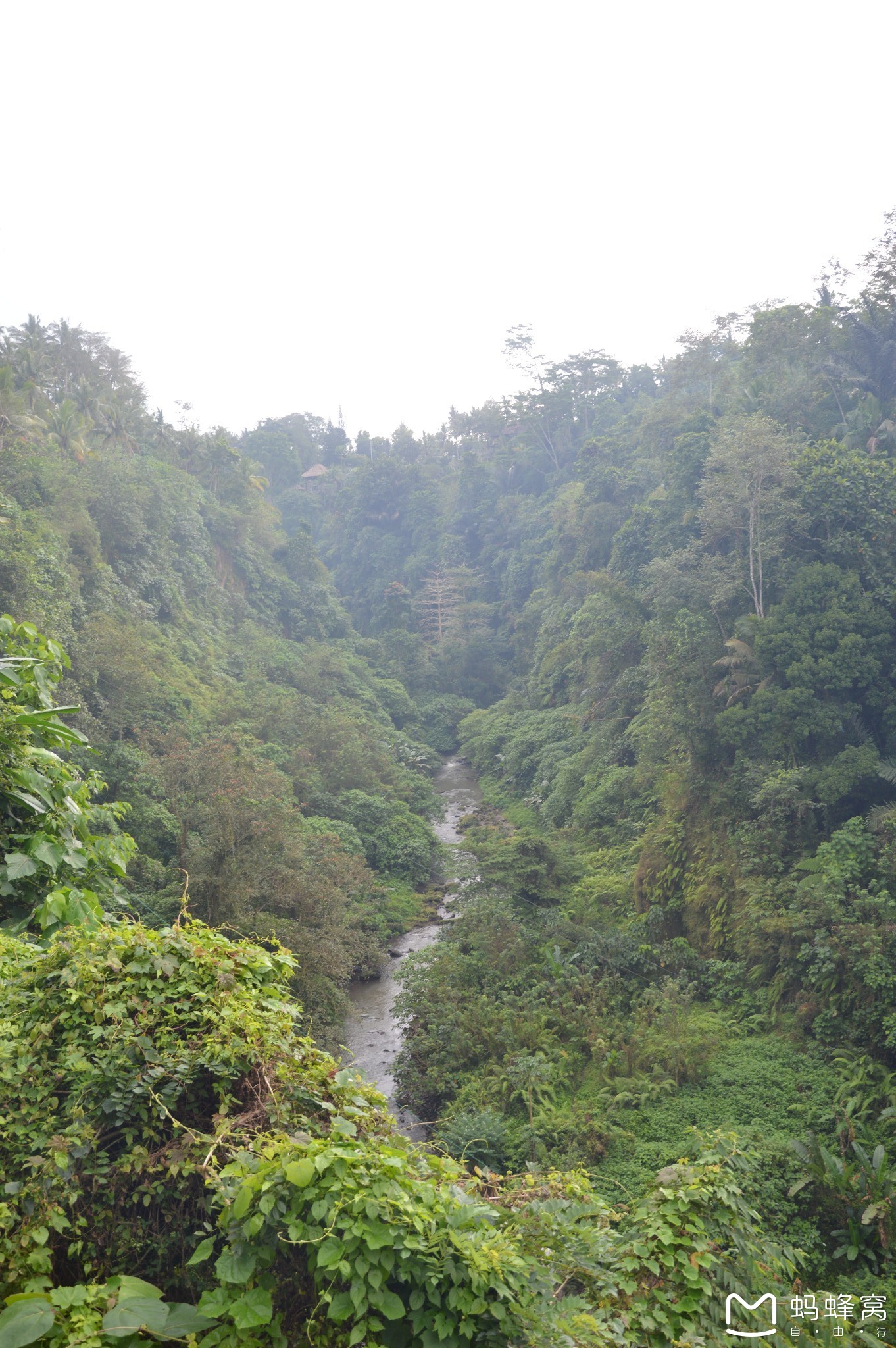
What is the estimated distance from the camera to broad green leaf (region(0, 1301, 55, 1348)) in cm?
169

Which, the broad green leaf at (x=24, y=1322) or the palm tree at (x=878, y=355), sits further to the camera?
the palm tree at (x=878, y=355)

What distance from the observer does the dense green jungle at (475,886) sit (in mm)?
2248

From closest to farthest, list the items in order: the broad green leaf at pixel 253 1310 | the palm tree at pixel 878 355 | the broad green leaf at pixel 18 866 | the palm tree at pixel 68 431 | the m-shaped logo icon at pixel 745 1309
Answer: the broad green leaf at pixel 253 1310
the m-shaped logo icon at pixel 745 1309
the broad green leaf at pixel 18 866
the palm tree at pixel 878 355
the palm tree at pixel 68 431

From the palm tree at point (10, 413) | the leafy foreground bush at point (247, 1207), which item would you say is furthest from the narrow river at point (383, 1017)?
the palm tree at point (10, 413)

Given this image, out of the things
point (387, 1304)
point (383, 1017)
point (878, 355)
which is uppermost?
point (878, 355)

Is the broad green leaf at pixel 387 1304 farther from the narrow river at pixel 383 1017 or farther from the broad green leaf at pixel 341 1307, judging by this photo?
the narrow river at pixel 383 1017

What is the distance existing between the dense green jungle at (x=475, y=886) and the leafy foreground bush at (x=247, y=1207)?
0.6 inches

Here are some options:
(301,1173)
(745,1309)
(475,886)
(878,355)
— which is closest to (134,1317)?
(301,1173)

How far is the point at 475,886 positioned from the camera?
45.3 ft

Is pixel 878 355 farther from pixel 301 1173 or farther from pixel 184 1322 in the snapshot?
pixel 184 1322

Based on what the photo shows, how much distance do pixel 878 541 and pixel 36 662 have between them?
12544 mm

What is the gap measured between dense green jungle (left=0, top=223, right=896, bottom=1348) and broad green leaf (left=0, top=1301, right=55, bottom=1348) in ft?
0.03

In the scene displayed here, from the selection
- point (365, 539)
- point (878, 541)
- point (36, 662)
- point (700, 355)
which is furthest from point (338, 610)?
point (36, 662)

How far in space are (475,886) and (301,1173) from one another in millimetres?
12062
